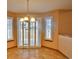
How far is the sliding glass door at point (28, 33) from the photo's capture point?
978cm

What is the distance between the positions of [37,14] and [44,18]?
62cm

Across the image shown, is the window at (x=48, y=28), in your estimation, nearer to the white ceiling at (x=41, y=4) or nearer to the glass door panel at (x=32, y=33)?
the glass door panel at (x=32, y=33)

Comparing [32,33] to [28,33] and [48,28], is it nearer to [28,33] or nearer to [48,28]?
[28,33]

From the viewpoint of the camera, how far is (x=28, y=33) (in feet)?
32.2

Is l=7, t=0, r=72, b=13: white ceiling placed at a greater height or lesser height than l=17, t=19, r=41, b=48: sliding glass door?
greater

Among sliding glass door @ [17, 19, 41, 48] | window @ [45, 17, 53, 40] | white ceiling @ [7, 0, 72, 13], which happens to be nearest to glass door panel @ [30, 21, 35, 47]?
sliding glass door @ [17, 19, 41, 48]

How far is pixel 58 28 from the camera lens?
28.1ft

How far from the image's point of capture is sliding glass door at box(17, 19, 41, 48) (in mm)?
9781

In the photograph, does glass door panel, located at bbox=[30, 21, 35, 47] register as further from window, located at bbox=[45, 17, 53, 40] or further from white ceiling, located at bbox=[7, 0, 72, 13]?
white ceiling, located at bbox=[7, 0, 72, 13]

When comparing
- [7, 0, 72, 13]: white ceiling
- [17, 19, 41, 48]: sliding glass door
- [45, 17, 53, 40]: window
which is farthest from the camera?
[17, 19, 41, 48]: sliding glass door

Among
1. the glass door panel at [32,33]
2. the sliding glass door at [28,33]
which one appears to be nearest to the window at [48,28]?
the sliding glass door at [28,33]

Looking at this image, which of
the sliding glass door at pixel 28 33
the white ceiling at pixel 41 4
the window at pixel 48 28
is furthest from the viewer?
the sliding glass door at pixel 28 33

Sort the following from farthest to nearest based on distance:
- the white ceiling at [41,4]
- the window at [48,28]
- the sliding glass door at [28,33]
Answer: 1. the sliding glass door at [28,33]
2. the window at [48,28]
3. the white ceiling at [41,4]
